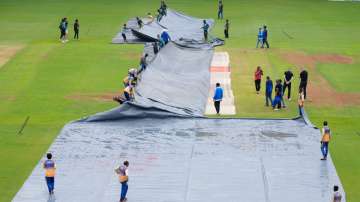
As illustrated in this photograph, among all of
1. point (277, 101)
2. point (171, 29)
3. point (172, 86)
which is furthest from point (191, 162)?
point (171, 29)

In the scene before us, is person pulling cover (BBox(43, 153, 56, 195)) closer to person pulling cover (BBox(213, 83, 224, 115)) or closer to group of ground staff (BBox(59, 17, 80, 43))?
person pulling cover (BBox(213, 83, 224, 115))

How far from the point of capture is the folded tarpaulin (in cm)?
3025

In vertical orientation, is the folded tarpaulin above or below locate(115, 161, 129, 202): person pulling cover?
above

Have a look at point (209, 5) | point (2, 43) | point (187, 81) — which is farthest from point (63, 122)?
point (209, 5)

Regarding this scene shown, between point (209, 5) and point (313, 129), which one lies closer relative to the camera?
point (313, 129)

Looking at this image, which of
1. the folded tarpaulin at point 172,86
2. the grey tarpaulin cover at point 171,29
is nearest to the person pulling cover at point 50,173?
the folded tarpaulin at point 172,86

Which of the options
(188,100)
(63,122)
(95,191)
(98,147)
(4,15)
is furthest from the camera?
(4,15)

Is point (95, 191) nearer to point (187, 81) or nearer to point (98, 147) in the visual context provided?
point (98, 147)

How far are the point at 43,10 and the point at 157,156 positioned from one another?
4209cm

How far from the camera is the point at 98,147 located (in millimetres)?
27125

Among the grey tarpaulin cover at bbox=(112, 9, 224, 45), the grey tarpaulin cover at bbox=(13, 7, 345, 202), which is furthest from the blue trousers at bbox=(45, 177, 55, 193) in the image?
the grey tarpaulin cover at bbox=(112, 9, 224, 45)

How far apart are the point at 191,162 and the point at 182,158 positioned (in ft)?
1.60

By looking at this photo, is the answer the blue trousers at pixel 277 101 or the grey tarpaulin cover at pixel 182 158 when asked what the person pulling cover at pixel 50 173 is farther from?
the blue trousers at pixel 277 101

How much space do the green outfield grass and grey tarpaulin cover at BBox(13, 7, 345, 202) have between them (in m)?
1.16
